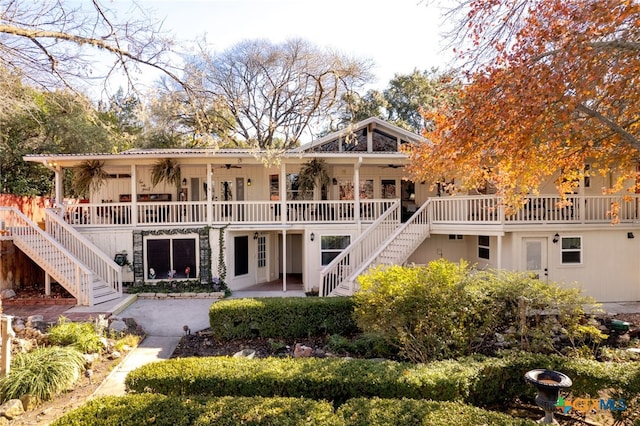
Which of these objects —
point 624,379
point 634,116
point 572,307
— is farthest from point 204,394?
point 634,116

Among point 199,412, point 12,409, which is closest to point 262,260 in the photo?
point 12,409

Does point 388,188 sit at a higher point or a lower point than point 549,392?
higher

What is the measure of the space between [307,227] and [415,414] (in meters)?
9.90

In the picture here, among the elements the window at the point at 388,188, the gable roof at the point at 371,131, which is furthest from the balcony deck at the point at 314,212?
the gable roof at the point at 371,131

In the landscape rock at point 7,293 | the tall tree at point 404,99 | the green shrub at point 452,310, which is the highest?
the tall tree at point 404,99

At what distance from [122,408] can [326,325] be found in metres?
5.13

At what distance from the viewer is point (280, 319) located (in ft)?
29.2

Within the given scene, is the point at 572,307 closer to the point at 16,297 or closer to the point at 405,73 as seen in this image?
the point at 16,297

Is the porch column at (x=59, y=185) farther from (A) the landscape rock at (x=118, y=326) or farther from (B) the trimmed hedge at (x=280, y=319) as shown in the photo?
(B) the trimmed hedge at (x=280, y=319)

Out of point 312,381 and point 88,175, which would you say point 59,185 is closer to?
point 88,175

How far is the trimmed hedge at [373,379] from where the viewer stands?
5055 mm

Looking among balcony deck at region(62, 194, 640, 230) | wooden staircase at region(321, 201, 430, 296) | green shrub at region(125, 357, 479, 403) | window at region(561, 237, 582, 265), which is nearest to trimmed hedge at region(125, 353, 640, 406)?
green shrub at region(125, 357, 479, 403)

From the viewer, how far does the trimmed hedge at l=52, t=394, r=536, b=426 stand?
4090 millimetres

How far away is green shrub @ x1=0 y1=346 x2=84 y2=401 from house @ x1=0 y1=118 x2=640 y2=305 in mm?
4981
